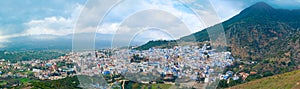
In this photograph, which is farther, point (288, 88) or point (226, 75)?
point (226, 75)

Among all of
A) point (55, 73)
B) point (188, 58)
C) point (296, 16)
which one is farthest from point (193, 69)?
point (296, 16)

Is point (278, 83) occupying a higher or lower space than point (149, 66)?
lower

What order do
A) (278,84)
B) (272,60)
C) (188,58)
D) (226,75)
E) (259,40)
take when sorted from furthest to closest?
(259,40)
(272,60)
(226,75)
(278,84)
(188,58)

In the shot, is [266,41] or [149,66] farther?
[266,41]

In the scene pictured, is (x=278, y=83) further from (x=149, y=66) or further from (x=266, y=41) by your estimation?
(x=266, y=41)

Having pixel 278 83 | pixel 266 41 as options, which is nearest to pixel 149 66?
pixel 278 83

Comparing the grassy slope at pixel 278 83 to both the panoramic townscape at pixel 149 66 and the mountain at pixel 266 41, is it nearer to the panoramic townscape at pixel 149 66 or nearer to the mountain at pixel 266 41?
the panoramic townscape at pixel 149 66

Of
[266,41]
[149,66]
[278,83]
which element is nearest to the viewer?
[149,66]

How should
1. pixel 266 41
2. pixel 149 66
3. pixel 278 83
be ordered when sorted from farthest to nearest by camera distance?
pixel 266 41 → pixel 278 83 → pixel 149 66

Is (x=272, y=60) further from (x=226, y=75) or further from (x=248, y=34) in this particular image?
(x=248, y=34)
